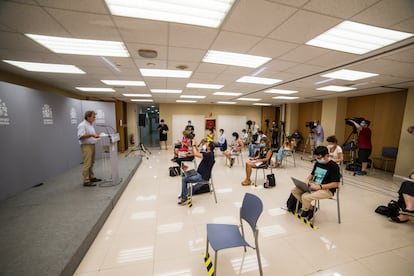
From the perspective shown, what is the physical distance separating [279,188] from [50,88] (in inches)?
304

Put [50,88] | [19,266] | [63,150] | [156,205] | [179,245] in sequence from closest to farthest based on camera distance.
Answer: [19,266] < [179,245] < [156,205] < [63,150] < [50,88]

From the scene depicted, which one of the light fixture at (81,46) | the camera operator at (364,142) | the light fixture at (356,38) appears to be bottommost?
the camera operator at (364,142)

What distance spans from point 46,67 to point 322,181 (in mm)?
5772

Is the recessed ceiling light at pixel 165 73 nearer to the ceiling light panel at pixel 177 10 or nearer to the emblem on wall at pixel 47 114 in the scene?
the ceiling light panel at pixel 177 10

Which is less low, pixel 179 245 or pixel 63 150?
pixel 63 150

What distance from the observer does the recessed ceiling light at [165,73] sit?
355 centimetres

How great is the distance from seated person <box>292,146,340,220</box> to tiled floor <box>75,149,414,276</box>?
412 millimetres

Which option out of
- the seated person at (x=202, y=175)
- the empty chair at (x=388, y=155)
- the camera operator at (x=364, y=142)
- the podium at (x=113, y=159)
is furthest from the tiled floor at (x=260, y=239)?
the empty chair at (x=388, y=155)

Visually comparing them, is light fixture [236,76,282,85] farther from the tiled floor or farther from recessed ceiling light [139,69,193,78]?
the tiled floor

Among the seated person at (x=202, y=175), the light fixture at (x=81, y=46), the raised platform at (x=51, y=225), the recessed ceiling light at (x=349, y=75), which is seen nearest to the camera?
the raised platform at (x=51, y=225)

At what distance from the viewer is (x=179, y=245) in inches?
86.7

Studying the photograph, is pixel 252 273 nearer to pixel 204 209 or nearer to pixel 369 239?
pixel 204 209

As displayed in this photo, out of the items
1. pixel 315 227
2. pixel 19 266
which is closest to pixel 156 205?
pixel 19 266

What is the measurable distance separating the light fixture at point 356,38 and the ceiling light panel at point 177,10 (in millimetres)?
1378
